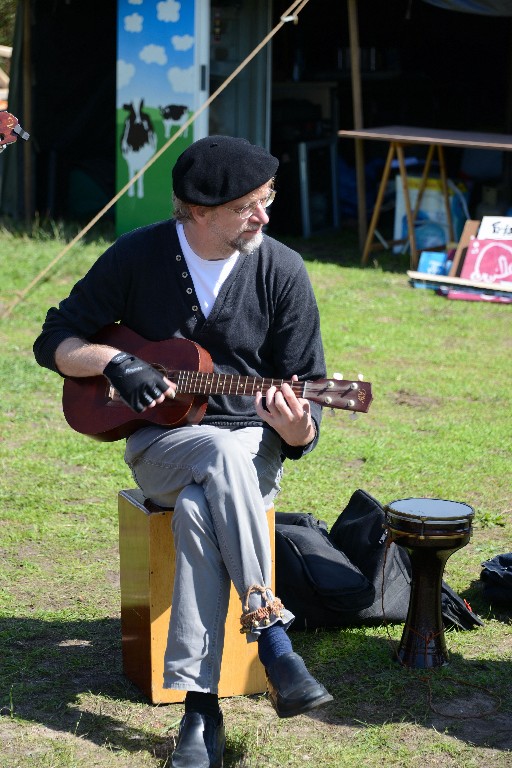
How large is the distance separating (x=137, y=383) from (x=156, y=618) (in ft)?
2.19

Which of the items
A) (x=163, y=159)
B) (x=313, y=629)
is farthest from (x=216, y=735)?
(x=163, y=159)

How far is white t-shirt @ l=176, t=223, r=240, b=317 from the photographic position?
3.23m

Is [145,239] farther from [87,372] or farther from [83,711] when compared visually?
[83,711]

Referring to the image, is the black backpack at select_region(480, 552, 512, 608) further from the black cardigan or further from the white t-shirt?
the white t-shirt

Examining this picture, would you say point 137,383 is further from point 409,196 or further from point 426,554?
point 409,196

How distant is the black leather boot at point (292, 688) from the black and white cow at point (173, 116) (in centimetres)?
723

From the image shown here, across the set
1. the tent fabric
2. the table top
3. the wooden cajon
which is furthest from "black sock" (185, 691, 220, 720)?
the tent fabric

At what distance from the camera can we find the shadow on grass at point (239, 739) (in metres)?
2.97

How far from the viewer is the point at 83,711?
306 cm

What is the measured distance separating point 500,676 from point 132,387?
1419 millimetres

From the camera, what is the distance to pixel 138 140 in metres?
9.68

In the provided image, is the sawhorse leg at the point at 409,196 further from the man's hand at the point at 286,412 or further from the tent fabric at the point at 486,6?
the man's hand at the point at 286,412

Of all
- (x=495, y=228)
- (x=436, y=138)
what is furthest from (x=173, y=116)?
(x=495, y=228)

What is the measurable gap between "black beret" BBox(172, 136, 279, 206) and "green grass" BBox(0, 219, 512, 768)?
144 cm
